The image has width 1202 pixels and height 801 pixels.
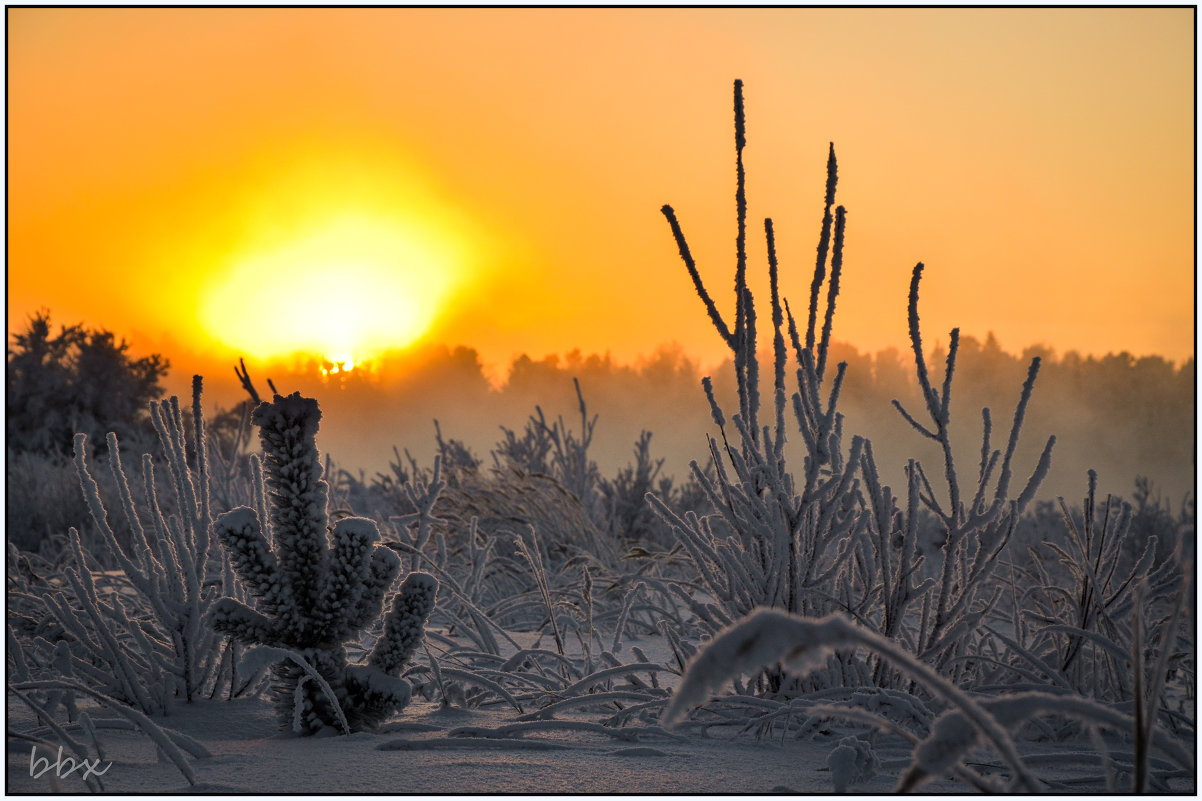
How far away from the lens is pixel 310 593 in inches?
78.0

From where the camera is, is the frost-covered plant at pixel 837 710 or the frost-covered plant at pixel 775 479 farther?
the frost-covered plant at pixel 775 479

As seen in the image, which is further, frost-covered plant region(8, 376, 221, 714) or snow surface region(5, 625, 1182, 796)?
frost-covered plant region(8, 376, 221, 714)

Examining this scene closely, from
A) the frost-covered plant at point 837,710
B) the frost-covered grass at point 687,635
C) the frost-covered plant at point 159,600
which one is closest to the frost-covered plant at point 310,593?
the frost-covered grass at point 687,635

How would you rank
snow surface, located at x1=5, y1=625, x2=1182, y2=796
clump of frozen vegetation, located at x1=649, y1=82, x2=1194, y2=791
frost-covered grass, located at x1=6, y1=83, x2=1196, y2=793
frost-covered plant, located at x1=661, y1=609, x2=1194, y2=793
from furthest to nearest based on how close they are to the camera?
clump of frozen vegetation, located at x1=649, y1=82, x2=1194, y2=791
frost-covered grass, located at x1=6, y1=83, x2=1196, y2=793
snow surface, located at x1=5, y1=625, x2=1182, y2=796
frost-covered plant, located at x1=661, y1=609, x2=1194, y2=793

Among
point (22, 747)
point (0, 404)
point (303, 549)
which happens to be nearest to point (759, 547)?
point (303, 549)

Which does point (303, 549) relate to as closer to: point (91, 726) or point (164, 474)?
point (91, 726)

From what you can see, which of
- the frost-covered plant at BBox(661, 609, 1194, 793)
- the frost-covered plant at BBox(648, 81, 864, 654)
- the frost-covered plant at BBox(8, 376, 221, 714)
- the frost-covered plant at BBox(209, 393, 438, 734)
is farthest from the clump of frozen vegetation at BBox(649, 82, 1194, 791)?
the frost-covered plant at BBox(8, 376, 221, 714)

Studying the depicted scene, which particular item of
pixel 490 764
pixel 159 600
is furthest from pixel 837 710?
pixel 159 600

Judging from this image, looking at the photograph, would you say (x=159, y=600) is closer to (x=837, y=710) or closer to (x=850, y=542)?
(x=850, y=542)

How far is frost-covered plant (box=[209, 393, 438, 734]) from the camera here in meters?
1.90

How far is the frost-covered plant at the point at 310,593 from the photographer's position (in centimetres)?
190

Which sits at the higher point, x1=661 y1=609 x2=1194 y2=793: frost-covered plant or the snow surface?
x1=661 y1=609 x2=1194 y2=793: frost-covered plant

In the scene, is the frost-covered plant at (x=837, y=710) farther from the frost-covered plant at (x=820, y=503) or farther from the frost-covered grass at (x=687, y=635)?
the frost-covered plant at (x=820, y=503)

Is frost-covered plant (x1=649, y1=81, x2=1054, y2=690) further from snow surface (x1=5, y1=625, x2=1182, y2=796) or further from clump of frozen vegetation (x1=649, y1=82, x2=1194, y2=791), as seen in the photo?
snow surface (x1=5, y1=625, x2=1182, y2=796)
